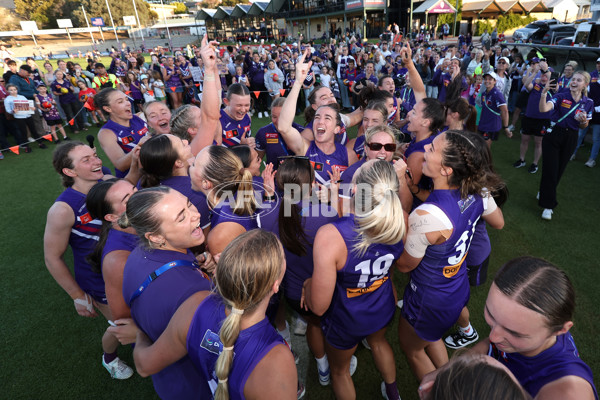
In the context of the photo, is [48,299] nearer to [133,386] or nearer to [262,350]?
[133,386]

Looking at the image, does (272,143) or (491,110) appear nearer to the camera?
(272,143)

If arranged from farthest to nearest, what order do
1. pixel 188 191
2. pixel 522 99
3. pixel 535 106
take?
pixel 522 99 < pixel 535 106 < pixel 188 191

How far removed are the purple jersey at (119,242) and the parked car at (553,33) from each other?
19.9 metres

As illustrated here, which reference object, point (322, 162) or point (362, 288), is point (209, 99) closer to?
point (322, 162)

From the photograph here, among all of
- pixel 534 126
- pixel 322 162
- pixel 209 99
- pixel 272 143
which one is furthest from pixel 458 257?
pixel 534 126

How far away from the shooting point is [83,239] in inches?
110

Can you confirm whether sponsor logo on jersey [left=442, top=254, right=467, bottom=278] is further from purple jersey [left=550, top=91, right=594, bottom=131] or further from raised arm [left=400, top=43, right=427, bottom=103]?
purple jersey [left=550, top=91, right=594, bottom=131]

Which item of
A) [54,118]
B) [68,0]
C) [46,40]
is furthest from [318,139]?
[68,0]

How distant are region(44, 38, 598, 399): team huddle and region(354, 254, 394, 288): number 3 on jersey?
12 millimetres

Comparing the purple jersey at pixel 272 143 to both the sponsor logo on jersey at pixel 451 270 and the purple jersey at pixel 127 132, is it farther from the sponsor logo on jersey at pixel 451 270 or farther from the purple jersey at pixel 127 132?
the sponsor logo on jersey at pixel 451 270

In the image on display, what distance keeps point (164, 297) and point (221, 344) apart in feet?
1.46

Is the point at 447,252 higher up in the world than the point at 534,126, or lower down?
higher up

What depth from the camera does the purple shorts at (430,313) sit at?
87.8 inches

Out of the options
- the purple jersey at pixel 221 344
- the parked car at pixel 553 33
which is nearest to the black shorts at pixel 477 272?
the purple jersey at pixel 221 344
